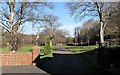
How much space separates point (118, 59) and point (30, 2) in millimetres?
24559

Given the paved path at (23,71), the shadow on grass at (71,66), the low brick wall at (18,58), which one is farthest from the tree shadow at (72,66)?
the paved path at (23,71)

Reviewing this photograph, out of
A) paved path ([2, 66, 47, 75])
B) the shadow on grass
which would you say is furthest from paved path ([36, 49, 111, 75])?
paved path ([2, 66, 47, 75])

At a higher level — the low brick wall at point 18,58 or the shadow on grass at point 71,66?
the low brick wall at point 18,58

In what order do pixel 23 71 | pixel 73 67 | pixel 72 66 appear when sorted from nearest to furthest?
pixel 23 71 → pixel 73 67 → pixel 72 66

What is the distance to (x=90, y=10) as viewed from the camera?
42.0 m

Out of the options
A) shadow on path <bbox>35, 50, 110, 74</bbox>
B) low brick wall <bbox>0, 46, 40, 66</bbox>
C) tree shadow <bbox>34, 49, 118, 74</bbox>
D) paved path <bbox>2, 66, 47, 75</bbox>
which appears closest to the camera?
paved path <bbox>2, 66, 47, 75</bbox>

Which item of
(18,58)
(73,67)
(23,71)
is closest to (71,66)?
(73,67)

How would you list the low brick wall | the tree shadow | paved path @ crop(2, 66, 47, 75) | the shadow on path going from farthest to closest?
the low brick wall
the shadow on path
the tree shadow
paved path @ crop(2, 66, 47, 75)

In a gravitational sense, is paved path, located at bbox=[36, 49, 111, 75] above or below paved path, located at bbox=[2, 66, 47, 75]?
above

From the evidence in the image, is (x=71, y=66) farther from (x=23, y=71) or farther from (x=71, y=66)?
(x=23, y=71)

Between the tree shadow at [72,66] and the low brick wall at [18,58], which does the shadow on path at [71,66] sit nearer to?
the tree shadow at [72,66]

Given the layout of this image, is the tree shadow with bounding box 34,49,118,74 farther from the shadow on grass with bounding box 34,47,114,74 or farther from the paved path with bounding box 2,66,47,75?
the paved path with bounding box 2,66,47,75

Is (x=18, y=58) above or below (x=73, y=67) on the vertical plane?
above

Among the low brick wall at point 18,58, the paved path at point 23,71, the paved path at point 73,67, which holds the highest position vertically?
the low brick wall at point 18,58
